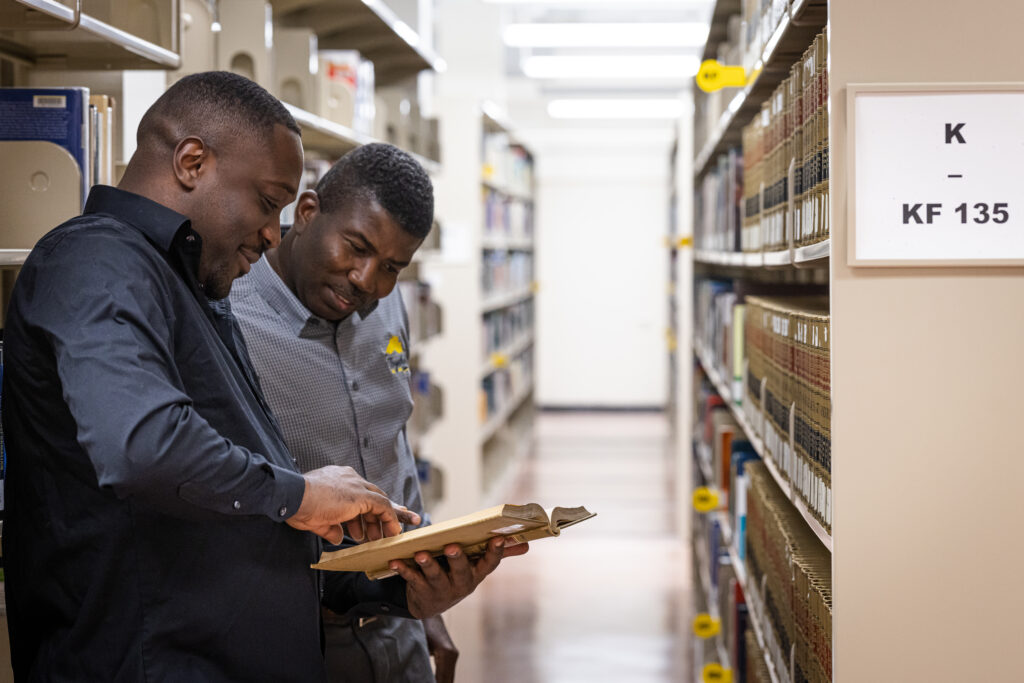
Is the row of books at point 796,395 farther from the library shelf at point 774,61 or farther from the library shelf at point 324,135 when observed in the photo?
the library shelf at point 324,135

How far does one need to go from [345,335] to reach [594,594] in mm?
3474

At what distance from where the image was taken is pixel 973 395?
1.50m

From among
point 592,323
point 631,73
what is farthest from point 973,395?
point 592,323

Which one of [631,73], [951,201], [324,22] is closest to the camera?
[951,201]

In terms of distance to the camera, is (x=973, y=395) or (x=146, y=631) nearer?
(x=146, y=631)

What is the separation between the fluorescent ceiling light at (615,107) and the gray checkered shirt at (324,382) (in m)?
7.11

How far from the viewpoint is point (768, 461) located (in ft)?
7.76

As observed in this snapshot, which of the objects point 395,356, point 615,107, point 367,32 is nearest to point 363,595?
point 395,356

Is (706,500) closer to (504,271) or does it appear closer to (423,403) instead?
(423,403)

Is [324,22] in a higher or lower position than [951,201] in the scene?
higher

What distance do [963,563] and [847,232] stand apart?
1.65 feet

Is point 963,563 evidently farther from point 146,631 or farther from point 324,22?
point 324,22

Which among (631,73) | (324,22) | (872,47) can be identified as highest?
(631,73)

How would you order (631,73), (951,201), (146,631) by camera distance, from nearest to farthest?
(146,631) < (951,201) < (631,73)
